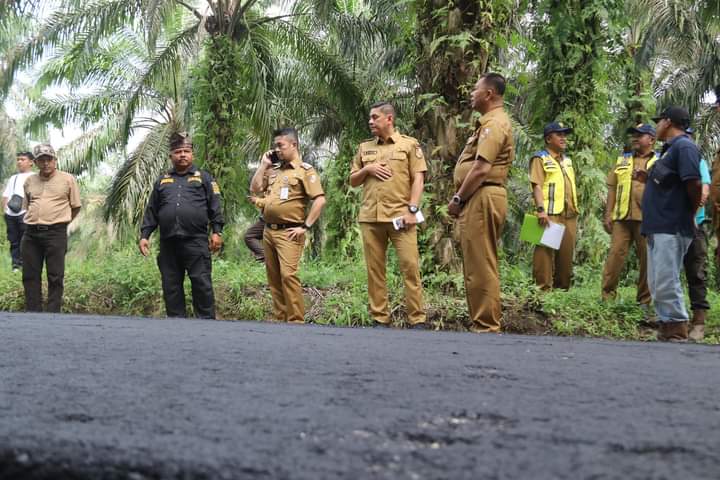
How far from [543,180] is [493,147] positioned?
2.17m

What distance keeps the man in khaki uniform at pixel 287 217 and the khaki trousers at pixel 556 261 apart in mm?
2193

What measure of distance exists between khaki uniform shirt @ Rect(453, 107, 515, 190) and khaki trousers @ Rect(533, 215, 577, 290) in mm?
2009

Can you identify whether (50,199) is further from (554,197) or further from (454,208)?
(554,197)

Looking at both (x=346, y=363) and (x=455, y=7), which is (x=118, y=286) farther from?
(x=346, y=363)

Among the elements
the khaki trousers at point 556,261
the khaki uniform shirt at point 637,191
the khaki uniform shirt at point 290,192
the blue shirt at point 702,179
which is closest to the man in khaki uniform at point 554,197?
the khaki trousers at point 556,261

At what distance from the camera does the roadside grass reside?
6207 mm

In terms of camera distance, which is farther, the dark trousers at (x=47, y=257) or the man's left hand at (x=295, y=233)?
the dark trousers at (x=47, y=257)

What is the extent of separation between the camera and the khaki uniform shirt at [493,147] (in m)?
5.02

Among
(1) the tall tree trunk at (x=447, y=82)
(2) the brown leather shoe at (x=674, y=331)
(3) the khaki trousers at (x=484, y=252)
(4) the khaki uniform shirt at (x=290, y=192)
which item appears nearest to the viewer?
(2) the brown leather shoe at (x=674, y=331)

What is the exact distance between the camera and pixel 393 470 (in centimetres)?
119

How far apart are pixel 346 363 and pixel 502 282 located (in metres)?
4.63

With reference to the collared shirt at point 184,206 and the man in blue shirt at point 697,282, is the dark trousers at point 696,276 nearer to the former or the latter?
the man in blue shirt at point 697,282

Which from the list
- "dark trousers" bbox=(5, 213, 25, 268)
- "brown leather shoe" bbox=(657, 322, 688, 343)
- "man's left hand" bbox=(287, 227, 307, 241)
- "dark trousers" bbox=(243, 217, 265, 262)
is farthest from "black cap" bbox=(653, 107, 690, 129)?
"dark trousers" bbox=(5, 213, 25, 268)

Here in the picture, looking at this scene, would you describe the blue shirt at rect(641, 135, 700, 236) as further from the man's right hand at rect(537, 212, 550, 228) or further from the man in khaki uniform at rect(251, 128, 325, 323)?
the man in khaki uniform at rect(251, 128, 325, 323)
